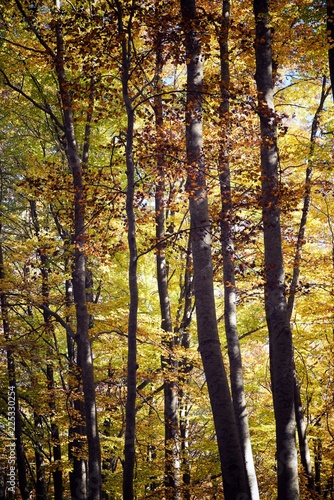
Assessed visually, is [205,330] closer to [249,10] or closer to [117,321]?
[117,321]

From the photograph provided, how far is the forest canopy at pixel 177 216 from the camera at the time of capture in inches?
286

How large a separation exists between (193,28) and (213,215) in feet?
13.7

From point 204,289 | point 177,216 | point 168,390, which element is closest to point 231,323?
point 204,289

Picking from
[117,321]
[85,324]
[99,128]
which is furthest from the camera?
[99,128]

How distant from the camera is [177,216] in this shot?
592 inches

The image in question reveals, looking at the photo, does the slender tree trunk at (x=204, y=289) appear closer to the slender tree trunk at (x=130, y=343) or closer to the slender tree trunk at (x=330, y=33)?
the slender tree trunk at (x=130, y=343)

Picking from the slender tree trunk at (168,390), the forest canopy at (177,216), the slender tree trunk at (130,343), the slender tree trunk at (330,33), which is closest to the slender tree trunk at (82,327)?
the forest canopy at (177,216)

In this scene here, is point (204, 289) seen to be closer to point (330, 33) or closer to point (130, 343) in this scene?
point (130, 343)

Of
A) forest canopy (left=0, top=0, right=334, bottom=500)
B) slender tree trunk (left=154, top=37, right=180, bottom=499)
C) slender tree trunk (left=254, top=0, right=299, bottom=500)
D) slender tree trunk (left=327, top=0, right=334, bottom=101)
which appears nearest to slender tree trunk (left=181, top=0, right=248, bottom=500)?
forest canopy (left=0, top=0, right=334, bottom=500)

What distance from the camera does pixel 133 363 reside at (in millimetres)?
7910

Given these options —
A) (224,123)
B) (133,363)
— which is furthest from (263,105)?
(133,363)

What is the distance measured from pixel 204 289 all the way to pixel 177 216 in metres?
8.52

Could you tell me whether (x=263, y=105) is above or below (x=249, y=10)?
below

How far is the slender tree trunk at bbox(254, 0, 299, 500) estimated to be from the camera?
21.1ft
